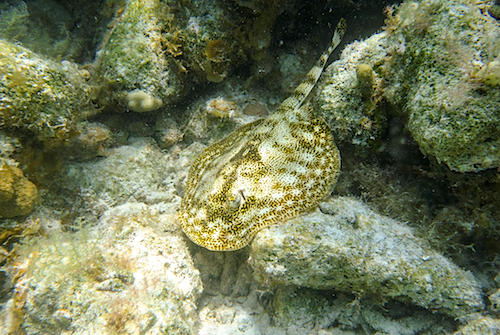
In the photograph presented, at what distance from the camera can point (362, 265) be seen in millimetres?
3145

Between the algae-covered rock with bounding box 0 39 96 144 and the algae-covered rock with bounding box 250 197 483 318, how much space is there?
3569 millimetres

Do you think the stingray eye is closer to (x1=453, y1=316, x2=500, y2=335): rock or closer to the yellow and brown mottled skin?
the yellow and brown mottled skin

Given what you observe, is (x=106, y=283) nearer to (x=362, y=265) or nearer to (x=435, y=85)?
(x=362, y=265)

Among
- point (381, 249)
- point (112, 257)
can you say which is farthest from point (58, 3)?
point (381, 249)

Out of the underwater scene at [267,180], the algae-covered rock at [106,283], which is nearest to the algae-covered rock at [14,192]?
the underwater scene at [267,180]

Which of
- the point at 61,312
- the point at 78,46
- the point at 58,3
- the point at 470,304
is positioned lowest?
the point at 61,312

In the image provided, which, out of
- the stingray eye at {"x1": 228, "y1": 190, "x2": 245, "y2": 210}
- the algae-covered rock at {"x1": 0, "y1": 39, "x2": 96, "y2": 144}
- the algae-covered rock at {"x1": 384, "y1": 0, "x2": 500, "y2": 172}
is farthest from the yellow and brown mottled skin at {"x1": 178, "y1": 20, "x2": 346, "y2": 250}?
the algae-covered rock at {"x1": 0, "y1": 39, "x2": 96, "y2": 144}

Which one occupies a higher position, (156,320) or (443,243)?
(443,243)

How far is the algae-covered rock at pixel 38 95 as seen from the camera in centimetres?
355

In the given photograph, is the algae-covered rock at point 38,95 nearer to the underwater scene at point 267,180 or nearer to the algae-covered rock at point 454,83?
the underwater scene at point 267,180

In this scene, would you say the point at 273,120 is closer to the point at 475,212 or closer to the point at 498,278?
the point at 475,212

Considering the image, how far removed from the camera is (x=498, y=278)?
10.3 ft

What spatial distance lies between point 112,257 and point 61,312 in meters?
0.77

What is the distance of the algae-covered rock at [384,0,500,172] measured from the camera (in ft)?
8.03
